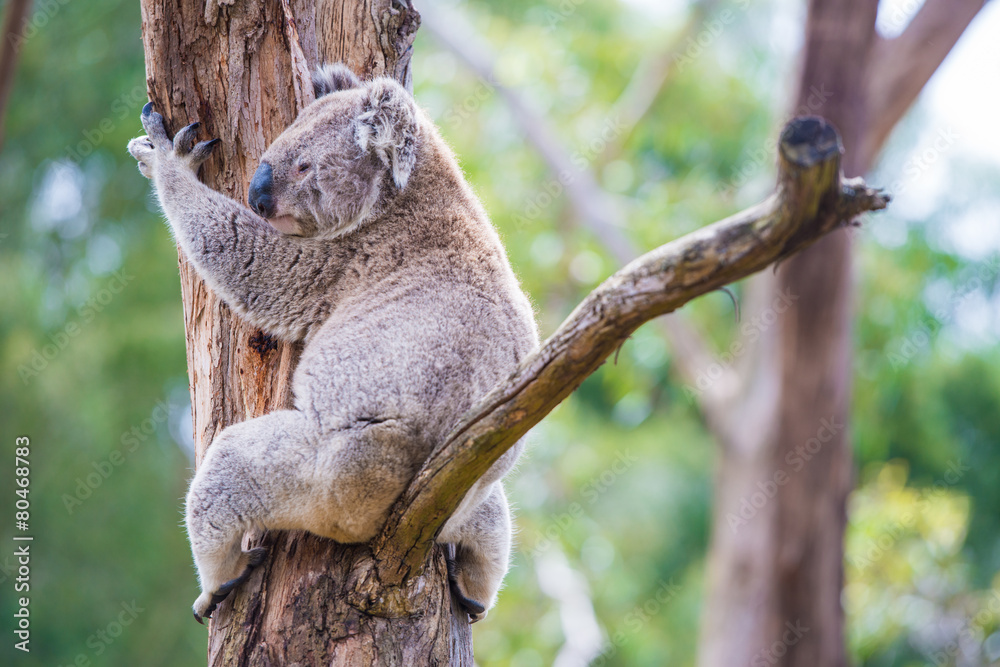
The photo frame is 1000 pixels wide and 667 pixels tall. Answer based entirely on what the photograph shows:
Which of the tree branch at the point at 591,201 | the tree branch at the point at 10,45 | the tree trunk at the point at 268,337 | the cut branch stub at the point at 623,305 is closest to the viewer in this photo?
the cut branch stub at the point at 623,305

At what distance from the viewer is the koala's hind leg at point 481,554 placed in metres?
2.85

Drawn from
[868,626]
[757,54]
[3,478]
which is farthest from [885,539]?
[3,478]

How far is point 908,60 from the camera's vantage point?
6297 mm

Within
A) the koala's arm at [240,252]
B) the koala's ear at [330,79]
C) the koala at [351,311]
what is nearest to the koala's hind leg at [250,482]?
the koala at [351,311]

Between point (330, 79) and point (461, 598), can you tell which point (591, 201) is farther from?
point (461, 598)

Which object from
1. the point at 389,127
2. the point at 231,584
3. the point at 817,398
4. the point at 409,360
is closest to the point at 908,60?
the point at 817,398

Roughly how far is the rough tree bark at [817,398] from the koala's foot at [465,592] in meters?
3.95

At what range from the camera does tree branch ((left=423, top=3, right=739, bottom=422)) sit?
24.2 feet

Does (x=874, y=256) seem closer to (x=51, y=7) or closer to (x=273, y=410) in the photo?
(x=273, y=410)

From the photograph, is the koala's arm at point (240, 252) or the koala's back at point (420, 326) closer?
the koala's back at point (420, 326)

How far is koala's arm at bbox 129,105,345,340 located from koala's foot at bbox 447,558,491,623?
3.12 ft

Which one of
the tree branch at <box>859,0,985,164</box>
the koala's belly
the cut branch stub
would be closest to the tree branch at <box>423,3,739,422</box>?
the tree branch at <box>859,0,985,164</box>

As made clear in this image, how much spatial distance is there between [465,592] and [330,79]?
1.85 metres

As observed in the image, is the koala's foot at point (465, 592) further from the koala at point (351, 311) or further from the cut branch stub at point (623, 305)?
the cut branch stub at point (623, 305)
